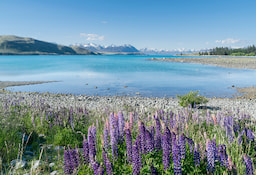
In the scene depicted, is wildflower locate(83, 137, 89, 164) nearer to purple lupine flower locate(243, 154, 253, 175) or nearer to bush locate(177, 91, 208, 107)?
purple lupine flower locate(243, 154, 253, 175)

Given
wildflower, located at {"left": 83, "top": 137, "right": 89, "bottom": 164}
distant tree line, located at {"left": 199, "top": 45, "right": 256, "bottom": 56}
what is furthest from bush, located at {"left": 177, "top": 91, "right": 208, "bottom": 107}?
distant tree line, located at {"left": 199, "top": 45, "right": 256, "bottom": 56}

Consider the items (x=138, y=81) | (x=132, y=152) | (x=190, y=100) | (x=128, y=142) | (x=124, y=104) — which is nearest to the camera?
(x=132, y=152)

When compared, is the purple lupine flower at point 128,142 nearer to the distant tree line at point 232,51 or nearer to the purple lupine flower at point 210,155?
the purple lupine flower at point 210,155

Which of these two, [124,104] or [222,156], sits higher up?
[222,156]

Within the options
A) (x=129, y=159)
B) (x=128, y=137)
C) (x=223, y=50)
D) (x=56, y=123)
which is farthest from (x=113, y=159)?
(x=223, y=50)

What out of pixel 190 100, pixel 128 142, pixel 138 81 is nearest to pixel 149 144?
pixel 128 142

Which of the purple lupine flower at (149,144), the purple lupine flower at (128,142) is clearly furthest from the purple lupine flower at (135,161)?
the purple lupine flower at (149,144)

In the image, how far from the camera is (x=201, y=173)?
10.4ft

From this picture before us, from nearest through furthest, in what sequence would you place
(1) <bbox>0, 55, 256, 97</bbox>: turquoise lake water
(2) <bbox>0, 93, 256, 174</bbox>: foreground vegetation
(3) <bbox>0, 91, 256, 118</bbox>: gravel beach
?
(2) <bbox>0, 93, 256, 174</bbox>: foreground vegetation → (3) <bbox>0, 91, 256, 118</bbox>: gravel beach → (1) <bbox>0, 55, 256, 97</bbox>: turquoise lake water

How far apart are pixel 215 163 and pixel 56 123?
17.0ft

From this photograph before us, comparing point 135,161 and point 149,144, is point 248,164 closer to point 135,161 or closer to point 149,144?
point 149,144

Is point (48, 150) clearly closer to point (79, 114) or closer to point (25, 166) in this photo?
point (25, 166)

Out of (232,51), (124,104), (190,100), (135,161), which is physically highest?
(232,51)

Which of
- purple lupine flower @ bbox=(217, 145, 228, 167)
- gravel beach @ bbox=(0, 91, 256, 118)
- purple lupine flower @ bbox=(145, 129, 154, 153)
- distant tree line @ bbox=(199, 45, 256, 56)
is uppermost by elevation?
distant tree line @ bbox=(199, 45, 256, 56)
